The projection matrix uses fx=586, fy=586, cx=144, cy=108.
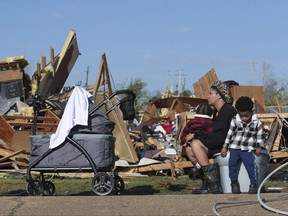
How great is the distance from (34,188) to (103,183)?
1148 millimetres

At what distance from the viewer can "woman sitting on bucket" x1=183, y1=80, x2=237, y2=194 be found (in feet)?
26.6

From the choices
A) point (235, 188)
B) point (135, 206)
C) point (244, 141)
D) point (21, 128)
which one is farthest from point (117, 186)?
point (21, 128)

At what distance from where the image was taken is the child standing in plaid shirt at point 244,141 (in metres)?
7.76

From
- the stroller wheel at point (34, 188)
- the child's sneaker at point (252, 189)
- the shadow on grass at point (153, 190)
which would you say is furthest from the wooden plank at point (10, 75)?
the child's sneaker at point (252, 189)

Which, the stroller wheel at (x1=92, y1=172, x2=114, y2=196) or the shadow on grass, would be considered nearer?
the stroller wheel at (x1=92, y1=172, x2=114, y2=196)

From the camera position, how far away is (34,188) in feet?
28.0

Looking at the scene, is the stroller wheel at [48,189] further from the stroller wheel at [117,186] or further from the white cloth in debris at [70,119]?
the stroller wheel at [117,186]

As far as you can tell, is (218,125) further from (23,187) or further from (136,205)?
(23,187)

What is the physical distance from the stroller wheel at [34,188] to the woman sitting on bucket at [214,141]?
228 centimetres

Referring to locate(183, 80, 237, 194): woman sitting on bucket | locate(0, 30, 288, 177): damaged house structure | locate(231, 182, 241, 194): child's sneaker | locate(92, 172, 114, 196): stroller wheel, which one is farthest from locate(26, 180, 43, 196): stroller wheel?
locate(231, 182, 241, 194): child's sneaker

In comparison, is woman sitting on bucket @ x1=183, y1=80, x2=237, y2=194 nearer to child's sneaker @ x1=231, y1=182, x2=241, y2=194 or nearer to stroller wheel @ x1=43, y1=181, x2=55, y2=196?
child's sneaker @ x1=231, y1=182, x2=241, y2=194

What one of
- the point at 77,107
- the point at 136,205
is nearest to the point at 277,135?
the point at 77,107

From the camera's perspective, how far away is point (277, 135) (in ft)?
42.3

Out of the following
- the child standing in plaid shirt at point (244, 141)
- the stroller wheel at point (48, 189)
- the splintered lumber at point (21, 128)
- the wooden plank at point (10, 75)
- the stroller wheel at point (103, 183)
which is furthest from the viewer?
the wooden plank at point (10, 75)
